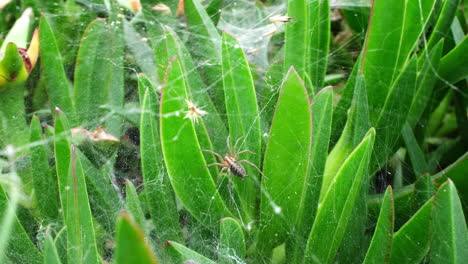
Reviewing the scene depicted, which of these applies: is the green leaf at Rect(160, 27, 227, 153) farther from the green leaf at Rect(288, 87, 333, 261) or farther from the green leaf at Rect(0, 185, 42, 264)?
the green leaf at Rect(0, 185, 42, 264)

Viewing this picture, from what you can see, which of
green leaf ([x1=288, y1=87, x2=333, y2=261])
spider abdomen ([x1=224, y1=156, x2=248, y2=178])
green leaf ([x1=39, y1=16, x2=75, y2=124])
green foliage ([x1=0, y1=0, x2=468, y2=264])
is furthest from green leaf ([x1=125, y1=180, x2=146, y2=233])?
green leaf ([x1=39, y1=16, x2=75, y2=124])

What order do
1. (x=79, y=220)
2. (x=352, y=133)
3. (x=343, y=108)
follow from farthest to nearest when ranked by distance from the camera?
(x=343, y=108), (x=352, y=133), (x=79, y=220)

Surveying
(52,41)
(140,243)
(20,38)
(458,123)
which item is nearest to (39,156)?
(52,41)

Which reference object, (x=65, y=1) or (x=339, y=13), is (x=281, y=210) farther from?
(x=65, y=1)

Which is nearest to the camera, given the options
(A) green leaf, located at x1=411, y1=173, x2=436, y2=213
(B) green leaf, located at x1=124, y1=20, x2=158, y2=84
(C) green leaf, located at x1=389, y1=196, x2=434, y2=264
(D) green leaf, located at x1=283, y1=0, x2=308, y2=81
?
(C) green leaf, located at x1=389, y1=196, x2=434, y2=264

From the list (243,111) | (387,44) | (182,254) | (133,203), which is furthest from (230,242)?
(387,44)

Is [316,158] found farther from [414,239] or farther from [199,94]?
[199,94]

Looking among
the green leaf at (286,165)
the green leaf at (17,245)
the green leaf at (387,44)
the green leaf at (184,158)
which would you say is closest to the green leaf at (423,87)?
the green leaf at (387,44)
